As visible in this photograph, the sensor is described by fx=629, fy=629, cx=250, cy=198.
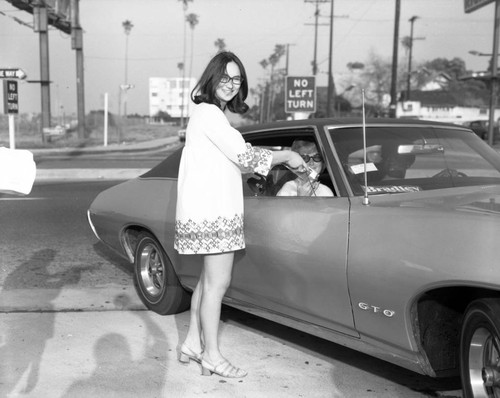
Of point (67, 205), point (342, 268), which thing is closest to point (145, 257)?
point (342, 268)

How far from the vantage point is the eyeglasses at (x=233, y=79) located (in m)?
3.25

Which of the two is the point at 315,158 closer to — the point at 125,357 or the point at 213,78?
the point at 213,78

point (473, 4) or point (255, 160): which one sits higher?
point (473, 4)

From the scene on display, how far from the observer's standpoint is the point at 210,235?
10.5 feet

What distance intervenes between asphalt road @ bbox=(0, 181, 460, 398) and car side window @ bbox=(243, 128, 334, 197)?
3.20 ft

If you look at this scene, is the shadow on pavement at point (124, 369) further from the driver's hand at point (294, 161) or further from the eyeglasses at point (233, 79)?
the eyeglasses at point (233, 79)

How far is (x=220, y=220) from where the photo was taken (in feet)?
10.5

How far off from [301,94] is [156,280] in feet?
42.6

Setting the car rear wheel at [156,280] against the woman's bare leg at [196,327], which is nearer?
the woman's bare leg at [196,327]

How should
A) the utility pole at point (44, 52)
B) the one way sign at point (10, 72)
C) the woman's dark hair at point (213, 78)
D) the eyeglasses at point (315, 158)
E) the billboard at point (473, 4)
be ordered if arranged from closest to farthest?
the woman's dark hair at point (213, 78) < the eyeglasses at point (315, 158) < the one way sign at point (10, 72) < the billboard at point (473, 4) < the utility pole at point (44, 52)

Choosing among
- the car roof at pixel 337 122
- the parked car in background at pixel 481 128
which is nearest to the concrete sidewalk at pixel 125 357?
the car roof at pixel 337 122

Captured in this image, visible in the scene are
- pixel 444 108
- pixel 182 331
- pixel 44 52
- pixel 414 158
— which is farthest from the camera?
pixel 444 108

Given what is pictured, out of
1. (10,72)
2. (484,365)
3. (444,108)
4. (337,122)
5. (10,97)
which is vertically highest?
(444,108)

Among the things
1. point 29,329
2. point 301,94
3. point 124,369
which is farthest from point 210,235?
point 301,94
